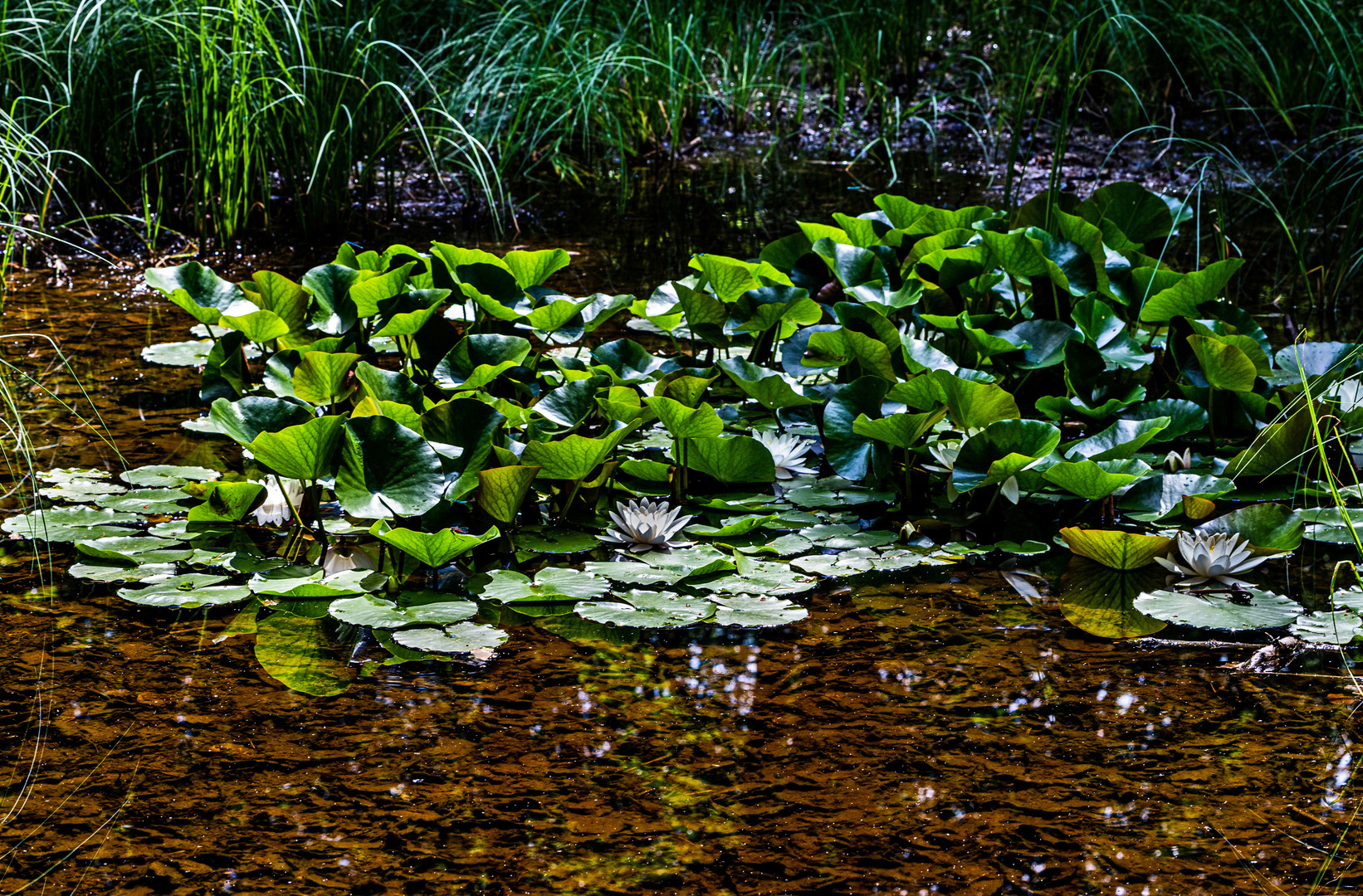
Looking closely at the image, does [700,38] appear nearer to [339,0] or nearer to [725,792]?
[339,0]

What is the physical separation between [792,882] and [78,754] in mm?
746

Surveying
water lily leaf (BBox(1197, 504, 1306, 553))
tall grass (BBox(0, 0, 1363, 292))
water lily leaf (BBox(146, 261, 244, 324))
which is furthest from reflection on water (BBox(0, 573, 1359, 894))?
tall grass (BBox(0, 0, 1363, 292))

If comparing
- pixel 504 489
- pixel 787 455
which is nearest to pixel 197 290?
pixel 504 489

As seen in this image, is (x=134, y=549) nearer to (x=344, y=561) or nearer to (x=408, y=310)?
(x=344, y=561)

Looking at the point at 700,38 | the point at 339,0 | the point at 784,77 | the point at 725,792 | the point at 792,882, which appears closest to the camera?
the point at 792,882

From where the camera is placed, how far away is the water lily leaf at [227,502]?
1.81 meters

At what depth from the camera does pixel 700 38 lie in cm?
492

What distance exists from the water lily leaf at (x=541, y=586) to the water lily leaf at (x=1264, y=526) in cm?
85

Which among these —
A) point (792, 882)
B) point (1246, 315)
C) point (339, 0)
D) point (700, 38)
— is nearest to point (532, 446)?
point (792, 882)

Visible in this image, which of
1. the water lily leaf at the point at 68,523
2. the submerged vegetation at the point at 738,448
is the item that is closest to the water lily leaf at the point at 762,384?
the submerged vegetation at the point at 738,448

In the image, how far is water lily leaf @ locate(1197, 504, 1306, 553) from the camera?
175 centimetres

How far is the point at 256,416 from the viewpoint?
5.95ft

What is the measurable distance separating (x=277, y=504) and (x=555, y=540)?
43 centimetres

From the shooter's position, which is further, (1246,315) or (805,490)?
(1246,315)
